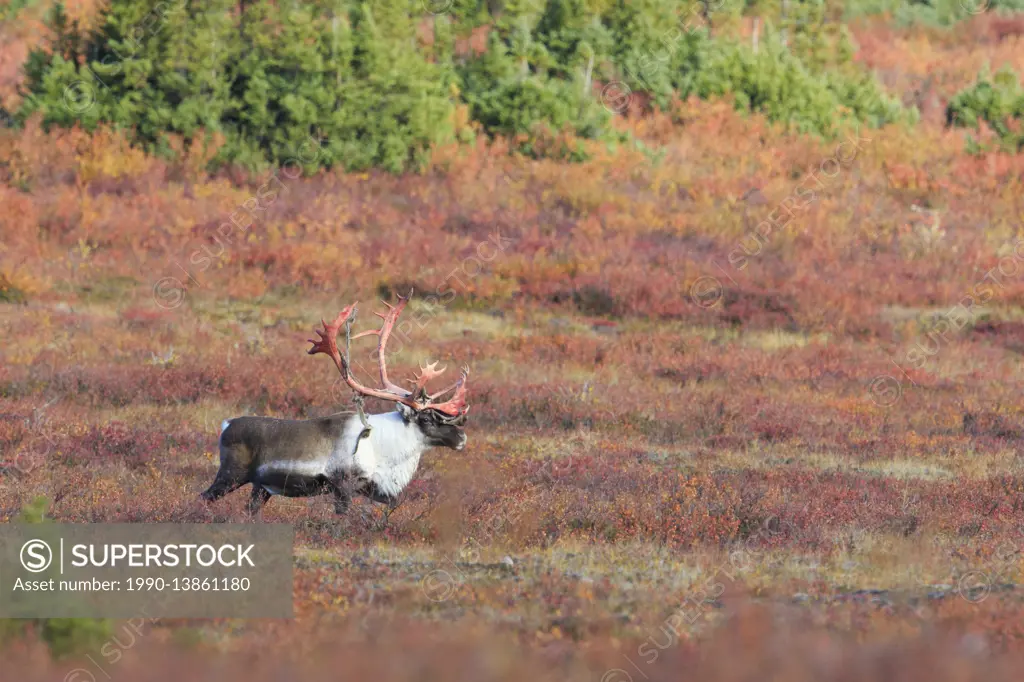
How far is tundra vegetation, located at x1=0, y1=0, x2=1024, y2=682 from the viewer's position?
290 inches

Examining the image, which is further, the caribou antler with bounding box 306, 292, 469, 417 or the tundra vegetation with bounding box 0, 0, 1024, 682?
the caribou antler with bounding box 306, 292, 469, 417

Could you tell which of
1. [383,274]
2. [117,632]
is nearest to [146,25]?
[383,274]

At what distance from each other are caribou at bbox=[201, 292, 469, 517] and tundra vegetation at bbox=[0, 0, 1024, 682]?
260mm

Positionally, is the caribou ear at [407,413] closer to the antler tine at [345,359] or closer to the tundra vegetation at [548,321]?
the antler tine at [345,359]

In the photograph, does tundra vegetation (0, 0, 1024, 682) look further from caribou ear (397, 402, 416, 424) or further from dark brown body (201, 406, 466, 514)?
caribou ear (397, 402, 416, 424)

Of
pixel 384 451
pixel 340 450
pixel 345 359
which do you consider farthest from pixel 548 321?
pixel 340 450

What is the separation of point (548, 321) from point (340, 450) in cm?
1190

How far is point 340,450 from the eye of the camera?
33.7 feet

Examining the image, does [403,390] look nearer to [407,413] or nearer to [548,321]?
[407,413]

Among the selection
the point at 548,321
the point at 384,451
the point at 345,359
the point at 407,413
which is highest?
the point at 345,359

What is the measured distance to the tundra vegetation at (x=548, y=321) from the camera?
737 cm

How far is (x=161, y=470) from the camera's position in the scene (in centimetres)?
1248

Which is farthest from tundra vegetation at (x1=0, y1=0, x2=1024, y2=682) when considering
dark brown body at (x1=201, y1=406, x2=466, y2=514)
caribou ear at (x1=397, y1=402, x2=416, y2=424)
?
caribou ear at (x1=397, y1=402, x2=416, y2=424)

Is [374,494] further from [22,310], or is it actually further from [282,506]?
[22,310]
